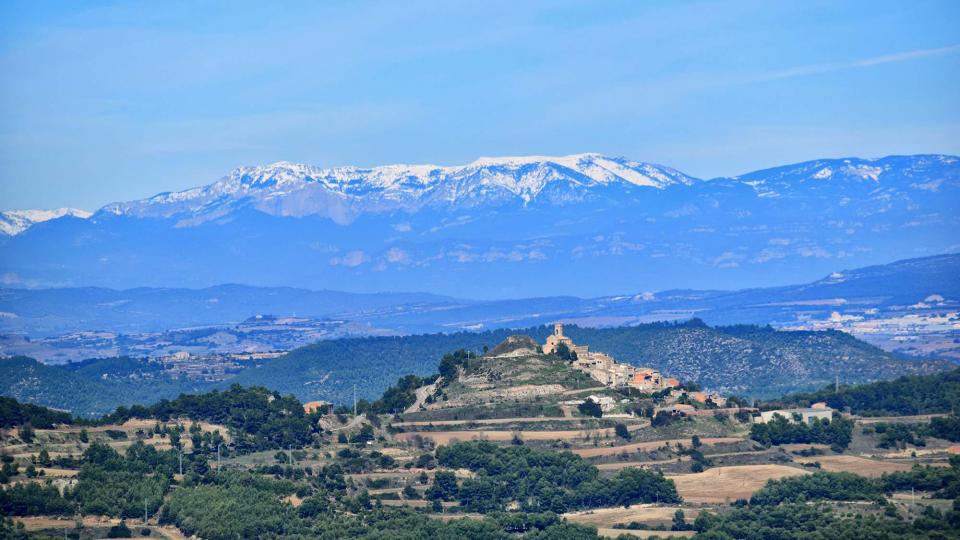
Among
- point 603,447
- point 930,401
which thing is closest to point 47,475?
point 603,447

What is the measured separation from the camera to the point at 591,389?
138000 millimetres

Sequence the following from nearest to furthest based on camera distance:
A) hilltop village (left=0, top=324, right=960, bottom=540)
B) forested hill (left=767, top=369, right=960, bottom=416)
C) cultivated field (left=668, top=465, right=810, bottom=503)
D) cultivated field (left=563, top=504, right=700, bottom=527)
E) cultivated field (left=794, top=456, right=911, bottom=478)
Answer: hilltop village (left=0, top=324, right=960, bottom=540), cultivated field (left=563, top=504, right=700, bottom=527), cultivated field (left=668, top=465, right=810, bottom=503), cultivated field (left=794, top=456, right=911, bottom=478), forested hill (left=767, top=369, right=960, bottom=416)

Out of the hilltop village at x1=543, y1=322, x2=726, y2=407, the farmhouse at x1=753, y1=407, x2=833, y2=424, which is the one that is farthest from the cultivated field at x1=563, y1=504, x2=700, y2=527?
the hilltop village at x1=543, y1=322, x2=726, y2=407

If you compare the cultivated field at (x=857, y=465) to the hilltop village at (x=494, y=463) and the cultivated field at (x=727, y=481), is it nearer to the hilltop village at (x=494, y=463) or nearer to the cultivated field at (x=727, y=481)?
the hilltop village at (x=494, y=463)

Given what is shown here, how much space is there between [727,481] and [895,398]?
33.2 m

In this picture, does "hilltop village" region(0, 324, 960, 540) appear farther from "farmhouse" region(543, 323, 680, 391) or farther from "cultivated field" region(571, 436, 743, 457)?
"farmhouse" region(543, 323, 680, 391)

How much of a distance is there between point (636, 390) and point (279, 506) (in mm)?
41219

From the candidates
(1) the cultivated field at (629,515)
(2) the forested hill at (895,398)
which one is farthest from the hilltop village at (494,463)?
(2) the forested hill at (895,398)

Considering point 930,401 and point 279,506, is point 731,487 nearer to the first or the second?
point 279,506

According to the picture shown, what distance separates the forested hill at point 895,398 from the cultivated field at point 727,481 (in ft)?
76.5

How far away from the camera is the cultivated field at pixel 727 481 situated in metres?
115

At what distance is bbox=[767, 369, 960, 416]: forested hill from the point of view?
14475cm

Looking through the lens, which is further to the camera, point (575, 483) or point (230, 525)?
point (575, 483)

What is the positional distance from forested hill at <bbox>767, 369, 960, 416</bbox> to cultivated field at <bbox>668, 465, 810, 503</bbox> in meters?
23.3
